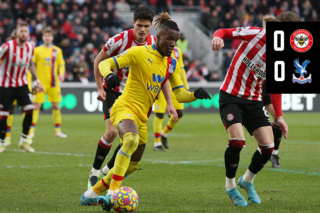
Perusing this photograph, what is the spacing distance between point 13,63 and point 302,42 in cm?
1396

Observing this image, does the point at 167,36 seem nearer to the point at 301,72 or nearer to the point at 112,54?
the point at 112,54

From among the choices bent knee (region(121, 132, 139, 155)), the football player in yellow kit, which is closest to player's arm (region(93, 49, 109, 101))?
the football player in yellow kit

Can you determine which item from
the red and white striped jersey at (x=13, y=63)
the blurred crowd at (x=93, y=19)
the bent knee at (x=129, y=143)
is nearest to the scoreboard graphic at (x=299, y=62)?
the blurred crowd at (x=93, y=19)

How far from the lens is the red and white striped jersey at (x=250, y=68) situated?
5219 mm

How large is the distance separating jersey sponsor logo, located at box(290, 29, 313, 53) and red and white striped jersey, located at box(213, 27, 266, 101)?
42.5 ft

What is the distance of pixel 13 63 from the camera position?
31.1ft

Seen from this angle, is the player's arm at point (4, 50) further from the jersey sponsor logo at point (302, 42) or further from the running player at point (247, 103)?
the jersey sponsor logo at point (302, 42)

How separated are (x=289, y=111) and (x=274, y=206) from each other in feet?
50.8

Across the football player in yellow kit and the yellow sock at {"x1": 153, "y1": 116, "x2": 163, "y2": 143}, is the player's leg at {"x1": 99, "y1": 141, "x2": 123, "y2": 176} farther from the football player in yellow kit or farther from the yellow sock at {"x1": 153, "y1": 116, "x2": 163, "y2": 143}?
the yellow sock at {"x1": 153, "y1": 116, "x2": 163, "y2": 143}

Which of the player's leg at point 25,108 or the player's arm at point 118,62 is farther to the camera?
the player's leg at point 25,108

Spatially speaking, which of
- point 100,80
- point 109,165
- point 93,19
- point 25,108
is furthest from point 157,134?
point 93,19

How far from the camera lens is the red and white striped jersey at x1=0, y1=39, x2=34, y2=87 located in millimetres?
9414

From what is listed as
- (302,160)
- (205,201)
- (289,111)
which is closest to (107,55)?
(205,201)

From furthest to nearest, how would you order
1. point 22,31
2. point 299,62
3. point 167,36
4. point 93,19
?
1. point 93,19
2. point 299,62
3. point 22,31
4. point 167,36
